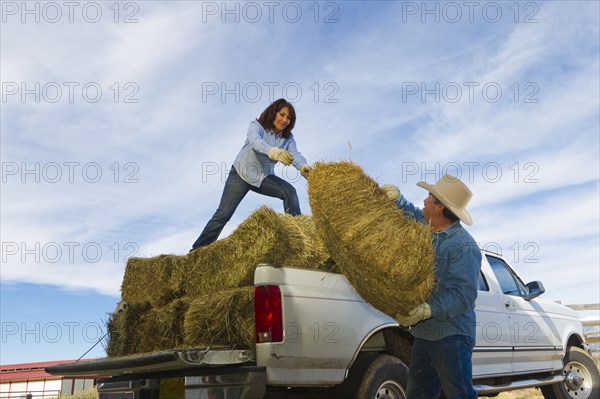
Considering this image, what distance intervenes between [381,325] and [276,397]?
1.05 meters

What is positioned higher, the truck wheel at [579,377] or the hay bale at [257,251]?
the hay bale at [257,251]

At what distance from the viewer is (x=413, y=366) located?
165 inches

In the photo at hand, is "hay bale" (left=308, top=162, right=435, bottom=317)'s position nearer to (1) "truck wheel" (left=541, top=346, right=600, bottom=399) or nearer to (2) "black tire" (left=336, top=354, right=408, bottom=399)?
(2) "black tire" (left=336, top=354, right=408, bottom=399)

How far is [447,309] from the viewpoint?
3850 millimetres

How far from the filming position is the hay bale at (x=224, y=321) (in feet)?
14.7

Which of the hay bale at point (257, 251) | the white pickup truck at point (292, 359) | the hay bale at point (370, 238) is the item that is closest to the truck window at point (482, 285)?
the white pickup truck at point (292, 359)

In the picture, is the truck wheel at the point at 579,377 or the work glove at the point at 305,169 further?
the truck wheel at the point at 579,377

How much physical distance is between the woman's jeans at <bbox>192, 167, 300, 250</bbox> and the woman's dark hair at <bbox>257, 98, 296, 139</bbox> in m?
0.57

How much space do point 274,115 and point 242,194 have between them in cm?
96

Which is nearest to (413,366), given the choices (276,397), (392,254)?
(392,254)

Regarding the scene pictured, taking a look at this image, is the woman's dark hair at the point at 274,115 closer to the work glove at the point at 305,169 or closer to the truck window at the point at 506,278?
the work glove at the point at 305,169

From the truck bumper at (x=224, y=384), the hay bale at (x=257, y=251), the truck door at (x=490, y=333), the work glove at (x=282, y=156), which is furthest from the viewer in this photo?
the truck door at (x=490, y=333)

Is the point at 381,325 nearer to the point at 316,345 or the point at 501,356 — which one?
the point at 316,345

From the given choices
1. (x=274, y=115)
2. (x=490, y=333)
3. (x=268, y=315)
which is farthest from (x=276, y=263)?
(x=490, y=333)
